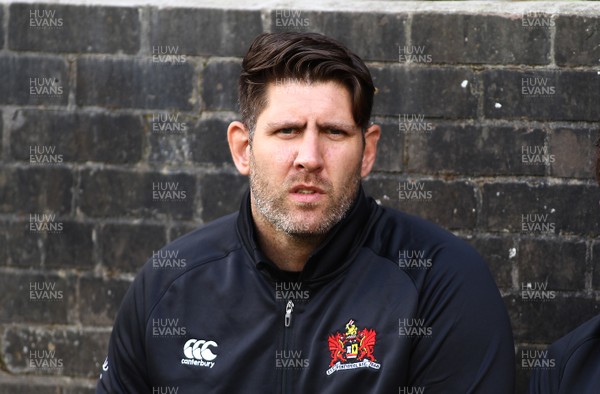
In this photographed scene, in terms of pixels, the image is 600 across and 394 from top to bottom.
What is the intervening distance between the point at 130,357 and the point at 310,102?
1.04m

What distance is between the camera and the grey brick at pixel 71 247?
14.0 ft

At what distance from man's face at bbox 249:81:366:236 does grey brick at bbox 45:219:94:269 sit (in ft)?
5.10

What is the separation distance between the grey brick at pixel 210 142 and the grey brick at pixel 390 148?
0.67m

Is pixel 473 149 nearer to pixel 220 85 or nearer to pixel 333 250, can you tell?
pixel 220 85

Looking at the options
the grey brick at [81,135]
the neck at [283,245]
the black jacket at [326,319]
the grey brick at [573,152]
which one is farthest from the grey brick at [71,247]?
the grey brick at [573,152]

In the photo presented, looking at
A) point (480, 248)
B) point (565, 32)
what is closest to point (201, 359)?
point (480, 248)

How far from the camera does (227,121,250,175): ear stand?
3178mm

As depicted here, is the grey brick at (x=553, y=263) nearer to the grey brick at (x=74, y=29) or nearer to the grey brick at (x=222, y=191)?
the grey brick at (x=222, y=191)

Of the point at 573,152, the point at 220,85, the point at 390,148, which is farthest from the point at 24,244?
the point at 573,152

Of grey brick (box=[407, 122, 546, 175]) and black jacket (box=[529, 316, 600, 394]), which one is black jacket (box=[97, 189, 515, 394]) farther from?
grey brick (box=[407, 122, 546, 175])

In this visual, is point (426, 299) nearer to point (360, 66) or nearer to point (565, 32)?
point (360, 66)

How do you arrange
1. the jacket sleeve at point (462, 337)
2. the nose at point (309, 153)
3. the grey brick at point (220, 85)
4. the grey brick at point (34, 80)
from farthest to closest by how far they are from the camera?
1. the grey brick at point (34, 80)
2. the grey brick at point (220, 85)
3. the nose at point (309, 153)
4. the jacket sleeve at point (462, 337)

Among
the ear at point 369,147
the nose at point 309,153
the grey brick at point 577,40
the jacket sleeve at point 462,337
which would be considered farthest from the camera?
the grey brick at point 577,40

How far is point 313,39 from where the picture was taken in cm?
300
